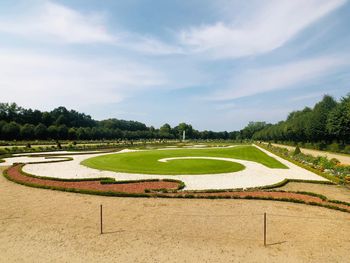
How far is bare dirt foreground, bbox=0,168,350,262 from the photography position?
8477 mm

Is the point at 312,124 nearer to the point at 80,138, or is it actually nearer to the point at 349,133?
the point at 349,133

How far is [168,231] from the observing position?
10312 mm

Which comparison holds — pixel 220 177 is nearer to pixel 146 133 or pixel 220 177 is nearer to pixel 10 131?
pixel 10 131

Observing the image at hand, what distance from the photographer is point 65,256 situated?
833 centimetres

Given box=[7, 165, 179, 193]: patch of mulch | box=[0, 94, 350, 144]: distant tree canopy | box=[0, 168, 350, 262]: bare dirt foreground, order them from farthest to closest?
box=[0, 94, 350, 144]: distant tree canopy → box=[7, 165, 179, 193]: patch of mulch → box=[0, 168, 350, 262]: bare dirt foreground

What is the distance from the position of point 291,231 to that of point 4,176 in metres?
21.1

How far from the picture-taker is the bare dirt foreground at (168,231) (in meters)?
8.48

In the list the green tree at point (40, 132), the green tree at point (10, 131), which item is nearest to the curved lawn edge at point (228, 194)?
the green tree at point (10, 131)

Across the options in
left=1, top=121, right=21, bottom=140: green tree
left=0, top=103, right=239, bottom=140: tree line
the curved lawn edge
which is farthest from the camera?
left=0, top=103, right=239, bottom=140: tree line

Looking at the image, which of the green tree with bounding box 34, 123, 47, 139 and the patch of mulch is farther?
the green tree with bounding box 34, 123, 47, 139

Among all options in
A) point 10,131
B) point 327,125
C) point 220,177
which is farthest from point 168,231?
point 10,131

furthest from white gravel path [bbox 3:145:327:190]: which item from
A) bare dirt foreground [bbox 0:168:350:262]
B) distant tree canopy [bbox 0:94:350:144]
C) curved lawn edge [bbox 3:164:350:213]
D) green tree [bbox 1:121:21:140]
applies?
green tree [bbox 1:121:21:140]

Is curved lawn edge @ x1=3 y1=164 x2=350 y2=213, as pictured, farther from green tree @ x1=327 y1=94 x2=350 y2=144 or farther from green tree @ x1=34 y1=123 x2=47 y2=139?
green tree @ x1=34 y1=123 x2=47 y2=139

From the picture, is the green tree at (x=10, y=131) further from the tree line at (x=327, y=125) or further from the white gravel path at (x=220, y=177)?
the tree line at (x=327, y=125)
